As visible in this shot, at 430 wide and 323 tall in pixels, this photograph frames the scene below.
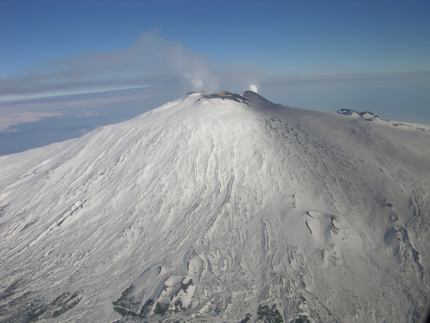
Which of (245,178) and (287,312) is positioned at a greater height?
(245,178)

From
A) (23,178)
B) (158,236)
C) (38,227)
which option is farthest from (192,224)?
(23,178)

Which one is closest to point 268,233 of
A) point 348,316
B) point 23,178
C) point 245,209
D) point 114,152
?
point 245,209

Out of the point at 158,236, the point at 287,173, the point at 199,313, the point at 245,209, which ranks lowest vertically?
the point at 199,313

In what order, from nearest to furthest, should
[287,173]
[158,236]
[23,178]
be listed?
1. [158,236]
2. [287,173]
3. [23,178]

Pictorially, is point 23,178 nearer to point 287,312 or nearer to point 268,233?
point 268,233

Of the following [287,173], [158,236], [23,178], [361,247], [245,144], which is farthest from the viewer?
[23,178]

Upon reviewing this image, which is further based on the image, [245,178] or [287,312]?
[245,178]

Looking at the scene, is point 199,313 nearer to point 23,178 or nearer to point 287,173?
point 287,173
